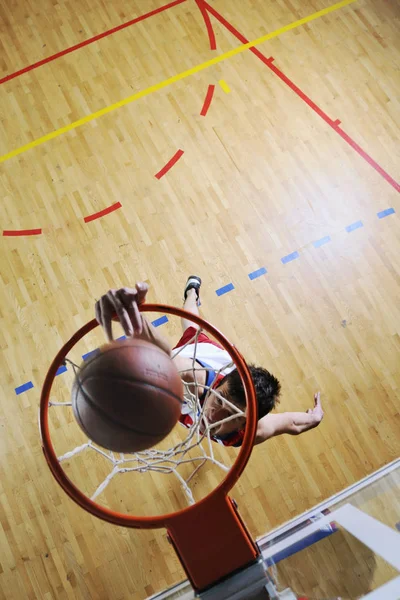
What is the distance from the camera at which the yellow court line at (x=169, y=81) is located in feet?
12.3

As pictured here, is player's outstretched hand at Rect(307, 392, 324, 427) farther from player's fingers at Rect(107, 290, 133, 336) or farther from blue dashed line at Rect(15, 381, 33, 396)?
blue dashed line at Rect(15, 381, 33, 396)

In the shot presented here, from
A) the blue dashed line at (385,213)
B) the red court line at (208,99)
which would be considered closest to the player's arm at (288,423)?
the blue dashed line at (385,213)

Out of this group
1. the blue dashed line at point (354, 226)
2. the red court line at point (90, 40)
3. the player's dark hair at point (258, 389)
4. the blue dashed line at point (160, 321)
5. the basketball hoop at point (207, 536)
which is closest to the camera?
the basketball hoop at point (207, 536)

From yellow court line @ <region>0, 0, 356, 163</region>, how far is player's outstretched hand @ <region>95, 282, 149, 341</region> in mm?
2422

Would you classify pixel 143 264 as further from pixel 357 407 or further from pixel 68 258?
pixel 357 407

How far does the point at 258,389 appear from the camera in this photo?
84.0 inches

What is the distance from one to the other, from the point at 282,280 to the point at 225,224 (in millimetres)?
529

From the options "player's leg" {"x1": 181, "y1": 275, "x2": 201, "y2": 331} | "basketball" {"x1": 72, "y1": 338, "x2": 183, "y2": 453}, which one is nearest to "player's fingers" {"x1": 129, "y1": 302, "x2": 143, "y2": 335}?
"basketball" {"x1": 72, "y1": 338, "x2": 183, "y2": 453}

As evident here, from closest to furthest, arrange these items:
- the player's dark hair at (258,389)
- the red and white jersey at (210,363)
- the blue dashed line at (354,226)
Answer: the player's dark hair at (258,389) → the red and white jersey at (210,363) → the blue dashed line at (354,226)

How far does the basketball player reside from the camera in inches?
68.1

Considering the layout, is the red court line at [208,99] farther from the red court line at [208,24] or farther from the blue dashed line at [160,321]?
the blue dashed line at [160,321]

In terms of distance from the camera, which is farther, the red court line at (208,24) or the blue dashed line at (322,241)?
the red court line at (208,24)

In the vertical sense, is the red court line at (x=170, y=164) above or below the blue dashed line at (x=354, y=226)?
above

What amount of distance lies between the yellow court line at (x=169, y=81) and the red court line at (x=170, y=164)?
23.2 inches
